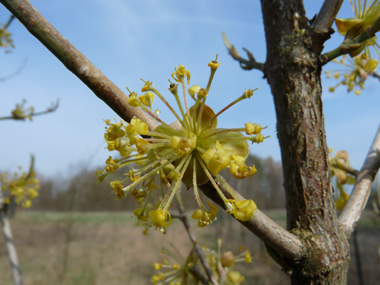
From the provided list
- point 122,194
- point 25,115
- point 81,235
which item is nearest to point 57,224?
point 81,235

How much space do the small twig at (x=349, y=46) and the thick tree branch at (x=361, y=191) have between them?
1.75 feet

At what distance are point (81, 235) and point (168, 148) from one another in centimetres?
2103

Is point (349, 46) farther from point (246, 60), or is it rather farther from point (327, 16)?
point (246, 60)

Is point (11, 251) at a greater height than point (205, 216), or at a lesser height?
lesser

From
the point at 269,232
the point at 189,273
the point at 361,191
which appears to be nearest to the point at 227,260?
the point at 189,273

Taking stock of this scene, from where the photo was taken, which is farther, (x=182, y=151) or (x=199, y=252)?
(x=199, y=252)

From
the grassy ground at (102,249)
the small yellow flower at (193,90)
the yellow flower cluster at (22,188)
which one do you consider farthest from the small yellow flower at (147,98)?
the grassy ground at (102,249)

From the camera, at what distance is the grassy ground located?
12016 millimetres

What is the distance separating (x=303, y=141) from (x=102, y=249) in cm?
1823

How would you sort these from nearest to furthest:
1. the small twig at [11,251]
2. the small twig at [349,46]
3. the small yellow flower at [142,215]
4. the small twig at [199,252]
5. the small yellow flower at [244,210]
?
the small yellow flower at [244,210] → the small yellow flower at [142,215] → the small twig at [349,46] → the small twig at [199,252] → the small twig at [11,251]

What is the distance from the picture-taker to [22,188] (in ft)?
10.0

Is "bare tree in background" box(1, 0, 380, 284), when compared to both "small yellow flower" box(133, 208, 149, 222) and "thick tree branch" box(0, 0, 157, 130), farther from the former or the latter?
"small yellow flower" box(133, 208, 149, 222)

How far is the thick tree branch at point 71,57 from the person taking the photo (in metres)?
0.62

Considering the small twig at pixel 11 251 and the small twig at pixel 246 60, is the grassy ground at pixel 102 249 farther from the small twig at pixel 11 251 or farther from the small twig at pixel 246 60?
the small twig at pixel 246 60
